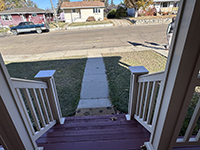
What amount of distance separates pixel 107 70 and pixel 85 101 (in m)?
2.06

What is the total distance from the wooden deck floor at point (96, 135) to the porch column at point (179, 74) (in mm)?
586

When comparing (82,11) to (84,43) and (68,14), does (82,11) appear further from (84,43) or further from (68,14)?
(84,43)

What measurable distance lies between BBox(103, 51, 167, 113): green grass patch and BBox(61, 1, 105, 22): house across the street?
24.2 metres

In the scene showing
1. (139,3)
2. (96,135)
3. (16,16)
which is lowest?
(96,135)

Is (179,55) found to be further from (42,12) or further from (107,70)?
(42,12)

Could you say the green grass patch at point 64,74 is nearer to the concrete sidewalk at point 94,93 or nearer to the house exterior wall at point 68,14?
the concrete sidewalk at point 94,93

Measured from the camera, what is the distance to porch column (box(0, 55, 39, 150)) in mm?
1154

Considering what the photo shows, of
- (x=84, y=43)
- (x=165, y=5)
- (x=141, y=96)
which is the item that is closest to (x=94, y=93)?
(x=141, y=96)

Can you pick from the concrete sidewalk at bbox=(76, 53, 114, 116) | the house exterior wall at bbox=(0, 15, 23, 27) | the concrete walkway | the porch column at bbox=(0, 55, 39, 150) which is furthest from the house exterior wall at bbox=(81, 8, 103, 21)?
the porch column at bbox=(0, 55, 39, 150)

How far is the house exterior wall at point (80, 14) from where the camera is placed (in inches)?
1072

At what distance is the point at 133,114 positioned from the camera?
7.89 ft

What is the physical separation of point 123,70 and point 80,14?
27092 mm

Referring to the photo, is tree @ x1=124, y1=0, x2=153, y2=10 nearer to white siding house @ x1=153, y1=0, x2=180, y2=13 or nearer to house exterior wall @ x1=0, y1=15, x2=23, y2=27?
white siding house @ x1=153, y1=0, x2=180, y2=13

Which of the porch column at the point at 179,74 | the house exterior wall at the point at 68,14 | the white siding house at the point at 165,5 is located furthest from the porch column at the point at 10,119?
the white siding house at the point at 165,5
